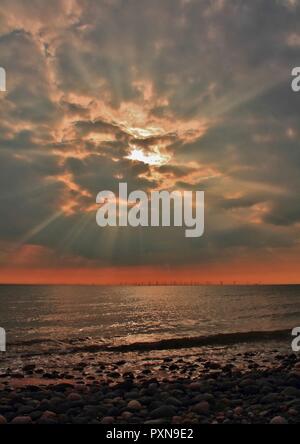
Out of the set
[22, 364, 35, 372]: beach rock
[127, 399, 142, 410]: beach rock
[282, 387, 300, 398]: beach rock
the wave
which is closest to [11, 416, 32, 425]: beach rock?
[127, 399, 142, 410]: beach rock

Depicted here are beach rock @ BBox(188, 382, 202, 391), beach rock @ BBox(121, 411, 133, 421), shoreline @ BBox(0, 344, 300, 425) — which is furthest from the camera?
beach rock @ BBox(188, 382, 202, 391)

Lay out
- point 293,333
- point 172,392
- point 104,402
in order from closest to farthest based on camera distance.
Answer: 1. point 104,402
2. point 172,392
3. point 293,333

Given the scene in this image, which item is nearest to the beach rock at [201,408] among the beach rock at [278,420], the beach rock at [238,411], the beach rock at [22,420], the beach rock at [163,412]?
the beach rock at [163,412]

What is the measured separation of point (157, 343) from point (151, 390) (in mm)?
18858

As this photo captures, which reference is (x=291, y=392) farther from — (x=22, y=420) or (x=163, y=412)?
(x=22, y=420)

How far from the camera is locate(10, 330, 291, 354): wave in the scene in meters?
31.5

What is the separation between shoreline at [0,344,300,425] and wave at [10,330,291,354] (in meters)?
4.18

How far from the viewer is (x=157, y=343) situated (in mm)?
35000

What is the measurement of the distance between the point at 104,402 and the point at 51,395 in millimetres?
2594

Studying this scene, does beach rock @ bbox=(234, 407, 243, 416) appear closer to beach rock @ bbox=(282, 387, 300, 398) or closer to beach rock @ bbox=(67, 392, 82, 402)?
beach rock @ bbox=(282, 387, 300, 398)

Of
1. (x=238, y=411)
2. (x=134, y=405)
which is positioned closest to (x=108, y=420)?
(x=134, y=405)
